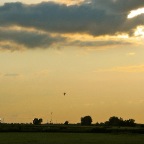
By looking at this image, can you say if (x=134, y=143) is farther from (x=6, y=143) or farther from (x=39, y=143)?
(x=6, y=143)

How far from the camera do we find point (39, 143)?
263 ft

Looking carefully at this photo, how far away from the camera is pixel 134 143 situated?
86.6 m

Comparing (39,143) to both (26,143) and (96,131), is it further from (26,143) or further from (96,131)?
(96,131)

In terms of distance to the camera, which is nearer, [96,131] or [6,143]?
[6,143]

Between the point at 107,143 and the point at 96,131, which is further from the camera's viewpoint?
the point at 96,131

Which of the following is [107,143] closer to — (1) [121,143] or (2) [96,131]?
(1) [121,143]

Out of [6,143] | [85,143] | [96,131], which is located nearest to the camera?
[6,143]

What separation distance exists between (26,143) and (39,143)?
99.9 inches

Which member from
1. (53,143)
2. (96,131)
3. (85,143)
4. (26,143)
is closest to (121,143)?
(85,143)

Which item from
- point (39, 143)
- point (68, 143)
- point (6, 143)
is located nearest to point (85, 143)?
point (68, 143)

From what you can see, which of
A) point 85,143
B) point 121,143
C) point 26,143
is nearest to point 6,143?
point 26,143

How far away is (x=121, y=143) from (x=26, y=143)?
2031 cm

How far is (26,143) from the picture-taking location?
79.5 metres

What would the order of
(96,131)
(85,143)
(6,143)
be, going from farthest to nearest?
(96,131)
(85,143)
(6,143)
